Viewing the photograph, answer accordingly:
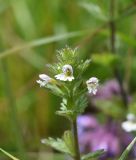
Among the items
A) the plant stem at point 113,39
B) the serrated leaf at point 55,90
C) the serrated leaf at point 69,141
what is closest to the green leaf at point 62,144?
the serrated leaf at point 69,141

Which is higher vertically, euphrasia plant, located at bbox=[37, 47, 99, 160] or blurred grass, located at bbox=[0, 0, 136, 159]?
blurred grass, located at bbox=[0, 0, 136, 159]

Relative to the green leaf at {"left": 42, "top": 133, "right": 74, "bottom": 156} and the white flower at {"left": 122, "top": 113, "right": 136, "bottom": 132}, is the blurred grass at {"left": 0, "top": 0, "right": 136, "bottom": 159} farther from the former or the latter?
the green leaf at {"left": 42, "top": 133, "right": 74, "bottom": 156}

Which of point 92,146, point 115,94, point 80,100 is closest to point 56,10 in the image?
point 115,94

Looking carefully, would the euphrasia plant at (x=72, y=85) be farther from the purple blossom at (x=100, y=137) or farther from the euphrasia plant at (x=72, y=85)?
the purple blossom at (x=100, y=137)

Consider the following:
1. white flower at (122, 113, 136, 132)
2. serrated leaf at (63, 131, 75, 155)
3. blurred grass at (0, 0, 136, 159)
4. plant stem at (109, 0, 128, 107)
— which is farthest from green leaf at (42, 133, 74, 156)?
plant stem at (109, 0, 128, 107)

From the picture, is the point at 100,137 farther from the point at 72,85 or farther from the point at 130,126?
the point at 72,85

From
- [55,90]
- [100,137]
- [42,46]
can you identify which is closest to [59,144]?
[55,90]

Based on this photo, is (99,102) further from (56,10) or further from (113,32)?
(56,10)

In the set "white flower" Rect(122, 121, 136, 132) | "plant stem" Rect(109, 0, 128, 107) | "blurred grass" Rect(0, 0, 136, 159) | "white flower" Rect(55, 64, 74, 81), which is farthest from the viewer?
"blurred grass" Rect(0, 0, 136, 159)
